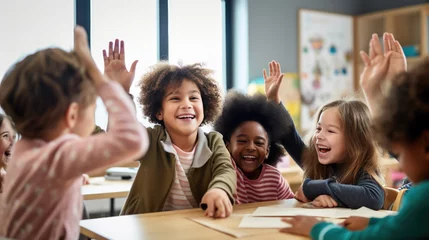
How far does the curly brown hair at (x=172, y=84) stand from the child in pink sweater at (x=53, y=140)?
2.69ft

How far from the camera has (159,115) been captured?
6.63 ft

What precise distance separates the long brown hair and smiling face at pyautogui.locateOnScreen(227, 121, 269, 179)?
0.20m

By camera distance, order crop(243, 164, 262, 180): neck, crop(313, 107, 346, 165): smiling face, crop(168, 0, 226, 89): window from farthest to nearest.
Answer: crop(168, 0, 226, 89): window < crop(243, 164, 262, 180): neck < crop(313, 107, 346, 165): smiling face

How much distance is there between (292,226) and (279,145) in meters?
0.94

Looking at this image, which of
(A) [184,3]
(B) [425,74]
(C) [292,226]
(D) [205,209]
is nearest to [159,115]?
(D) [205,209]

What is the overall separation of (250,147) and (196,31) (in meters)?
2.84

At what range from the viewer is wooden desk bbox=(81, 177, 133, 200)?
2587mm

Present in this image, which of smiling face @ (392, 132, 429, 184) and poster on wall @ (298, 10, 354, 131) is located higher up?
poster on wall @ (298, 10, 354, 131)

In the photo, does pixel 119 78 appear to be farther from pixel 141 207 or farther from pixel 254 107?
pixel 254 107

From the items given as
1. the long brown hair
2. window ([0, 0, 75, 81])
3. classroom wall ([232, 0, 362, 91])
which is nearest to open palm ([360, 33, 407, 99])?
the long brown hair

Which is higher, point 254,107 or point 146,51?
point 146,51

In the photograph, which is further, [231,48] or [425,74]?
[231,48]

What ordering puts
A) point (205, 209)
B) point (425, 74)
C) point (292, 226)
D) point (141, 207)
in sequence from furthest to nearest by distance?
1. point (141, 207)
2. point (205, 209)
3. point (292, 226)
4. point (425, 74)

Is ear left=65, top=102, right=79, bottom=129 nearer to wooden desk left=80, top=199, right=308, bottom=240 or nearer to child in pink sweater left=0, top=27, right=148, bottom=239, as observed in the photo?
child in pink sweater left=0, top=27, right=148, bottom=239
